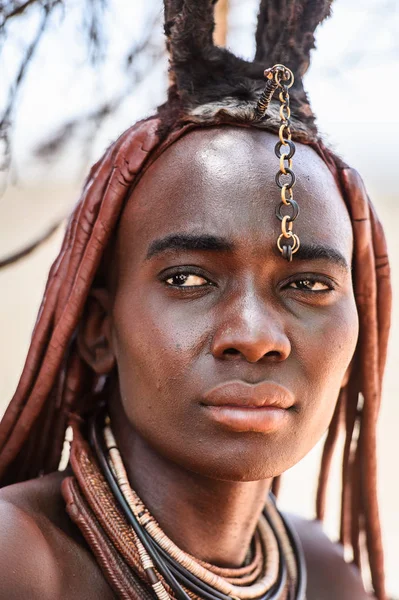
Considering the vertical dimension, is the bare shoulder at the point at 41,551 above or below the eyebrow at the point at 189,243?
below

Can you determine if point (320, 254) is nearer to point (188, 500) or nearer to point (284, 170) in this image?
point (284, 170)

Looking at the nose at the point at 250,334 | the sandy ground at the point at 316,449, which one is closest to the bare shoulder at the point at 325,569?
the nose at the point at 250,334

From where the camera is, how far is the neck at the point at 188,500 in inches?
77.4

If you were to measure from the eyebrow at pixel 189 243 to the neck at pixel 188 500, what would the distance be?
501 millimetres

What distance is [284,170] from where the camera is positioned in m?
1.82

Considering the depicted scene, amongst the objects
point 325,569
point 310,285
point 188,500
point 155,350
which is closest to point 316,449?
point 325,569

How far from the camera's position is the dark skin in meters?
1.74

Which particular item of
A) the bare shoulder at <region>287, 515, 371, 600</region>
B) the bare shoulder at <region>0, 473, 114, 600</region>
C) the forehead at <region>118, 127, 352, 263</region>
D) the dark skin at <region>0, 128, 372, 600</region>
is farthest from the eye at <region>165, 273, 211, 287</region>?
the bare shoulder at <region>287, 515, 371, 600</region>

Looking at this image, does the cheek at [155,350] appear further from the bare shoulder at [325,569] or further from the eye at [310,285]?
the bare shoulder at [325,569]

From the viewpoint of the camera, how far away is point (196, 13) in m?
1.98

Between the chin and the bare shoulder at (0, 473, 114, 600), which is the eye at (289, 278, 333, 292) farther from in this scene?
the bare shoulder at (0, 473, 114, 600)

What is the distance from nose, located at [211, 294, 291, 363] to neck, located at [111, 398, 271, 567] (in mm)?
416

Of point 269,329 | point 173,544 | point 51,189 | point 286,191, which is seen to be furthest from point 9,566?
point 51,189

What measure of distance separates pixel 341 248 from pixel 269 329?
0.37 meters
